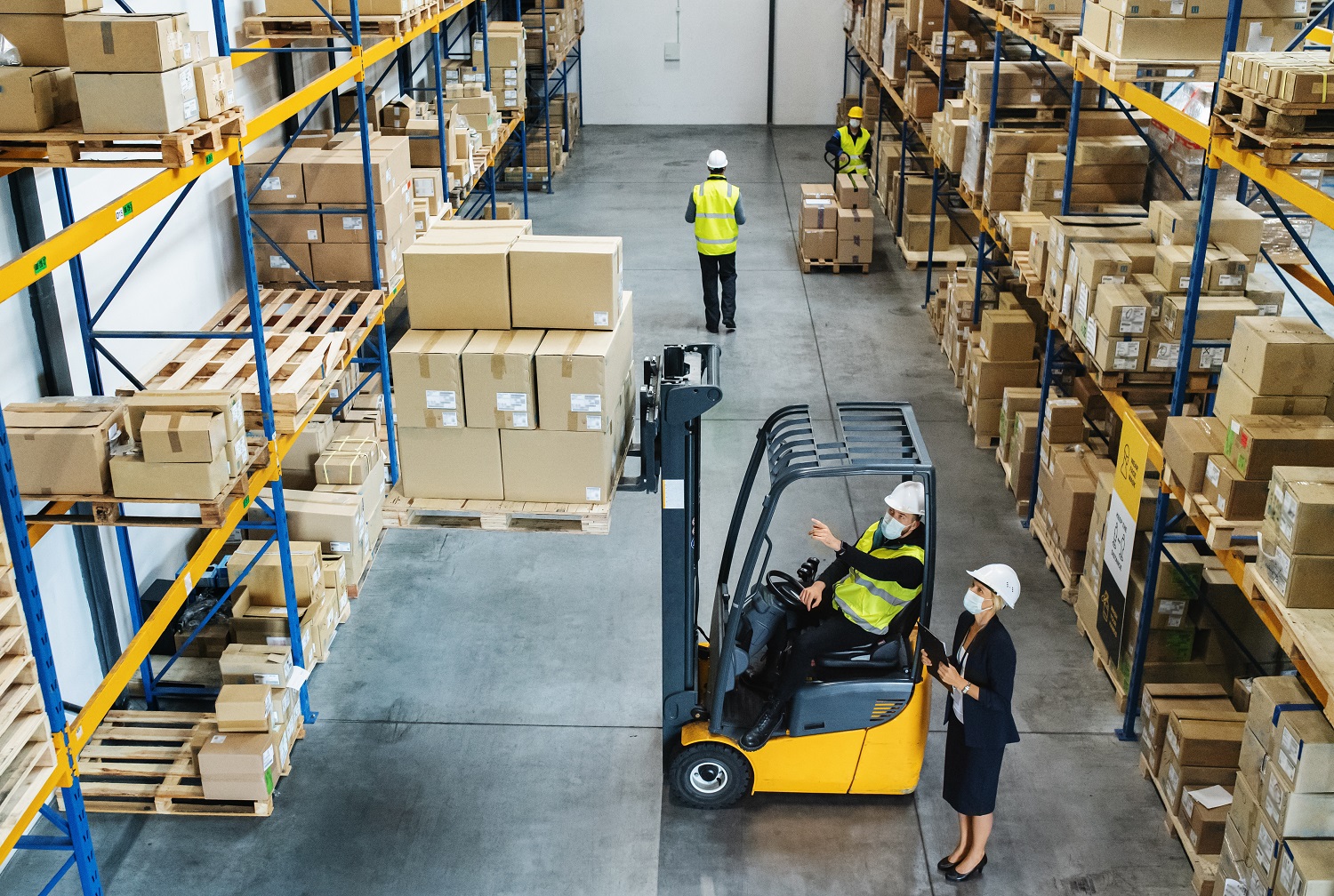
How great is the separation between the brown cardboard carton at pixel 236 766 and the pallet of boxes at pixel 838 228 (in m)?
10.6

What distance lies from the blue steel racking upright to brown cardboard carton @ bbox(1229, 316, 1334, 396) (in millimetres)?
4844

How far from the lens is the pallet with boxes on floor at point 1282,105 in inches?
196

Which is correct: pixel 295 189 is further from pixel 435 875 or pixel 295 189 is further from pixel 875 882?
pixel 875 882

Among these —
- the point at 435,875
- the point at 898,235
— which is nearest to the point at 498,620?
the point at 435,875

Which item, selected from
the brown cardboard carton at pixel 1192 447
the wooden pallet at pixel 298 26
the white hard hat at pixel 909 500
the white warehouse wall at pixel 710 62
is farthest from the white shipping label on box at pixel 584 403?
the white warehouse wall at pixel 710 62

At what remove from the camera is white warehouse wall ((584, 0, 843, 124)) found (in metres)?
23.4

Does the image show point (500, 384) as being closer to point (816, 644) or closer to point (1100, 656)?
point (816, 644)

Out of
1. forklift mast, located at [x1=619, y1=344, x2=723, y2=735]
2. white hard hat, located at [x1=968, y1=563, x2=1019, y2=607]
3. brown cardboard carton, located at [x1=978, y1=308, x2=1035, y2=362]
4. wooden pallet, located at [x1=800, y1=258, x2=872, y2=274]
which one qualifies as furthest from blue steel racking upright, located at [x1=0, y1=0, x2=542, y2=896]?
wooden pallet, located at [x1=800, y1=258, x2=872, y2=274]

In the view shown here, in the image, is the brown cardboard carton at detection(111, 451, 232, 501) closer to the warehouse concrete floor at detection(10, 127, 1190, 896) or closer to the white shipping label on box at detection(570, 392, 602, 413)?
the white shipping label on box at detection(570, 392, 602, 413)

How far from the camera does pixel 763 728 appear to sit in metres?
6.11

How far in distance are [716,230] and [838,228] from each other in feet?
9.36

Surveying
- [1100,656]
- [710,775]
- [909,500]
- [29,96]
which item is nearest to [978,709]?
[909,500]

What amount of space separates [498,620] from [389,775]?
1.63 meters

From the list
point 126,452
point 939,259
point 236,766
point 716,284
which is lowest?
point 236,766
